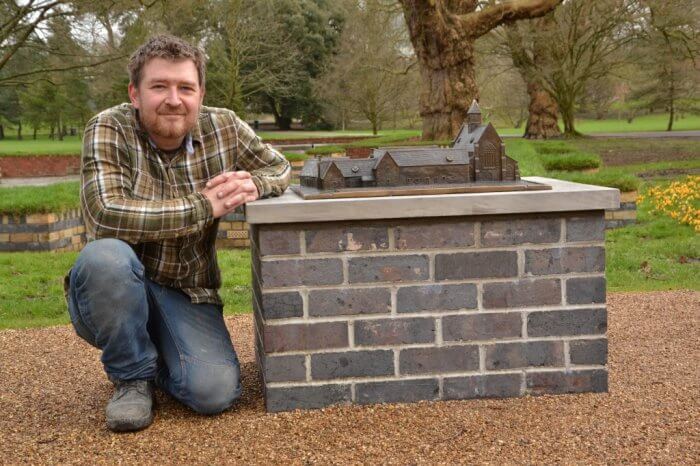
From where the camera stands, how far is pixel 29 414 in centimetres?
345

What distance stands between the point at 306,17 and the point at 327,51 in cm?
186

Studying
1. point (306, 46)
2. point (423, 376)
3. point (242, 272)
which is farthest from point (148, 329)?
point (306, 46)

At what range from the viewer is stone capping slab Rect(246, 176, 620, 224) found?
3.15 m

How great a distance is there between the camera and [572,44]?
77.6 feet

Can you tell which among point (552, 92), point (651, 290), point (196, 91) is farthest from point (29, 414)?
point (552, 92)

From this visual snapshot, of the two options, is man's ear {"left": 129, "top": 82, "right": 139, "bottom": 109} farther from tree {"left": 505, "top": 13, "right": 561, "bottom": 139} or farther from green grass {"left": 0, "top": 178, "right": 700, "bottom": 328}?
tree {"left": 505, "top": 13, "right": 561, "bottom": 139}

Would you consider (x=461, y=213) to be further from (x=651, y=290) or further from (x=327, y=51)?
(x=327, y=51)

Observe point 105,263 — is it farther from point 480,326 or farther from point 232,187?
point 480,326

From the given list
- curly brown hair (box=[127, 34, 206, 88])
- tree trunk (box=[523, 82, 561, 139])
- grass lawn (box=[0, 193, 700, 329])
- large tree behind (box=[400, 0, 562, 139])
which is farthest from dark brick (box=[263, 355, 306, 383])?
tree trunk (box=[523, 82, 561, 139])

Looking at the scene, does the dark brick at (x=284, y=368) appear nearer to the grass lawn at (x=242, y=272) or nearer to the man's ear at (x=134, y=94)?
the man's ear at (x=134, y=94)

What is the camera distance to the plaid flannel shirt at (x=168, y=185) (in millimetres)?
3133

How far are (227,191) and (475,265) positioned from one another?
3.64ft

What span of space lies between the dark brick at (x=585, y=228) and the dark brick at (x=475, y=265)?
262mm

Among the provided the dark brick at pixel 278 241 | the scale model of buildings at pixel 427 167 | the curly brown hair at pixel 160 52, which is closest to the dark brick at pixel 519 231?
the scale model of buildings at pixel 427 167
